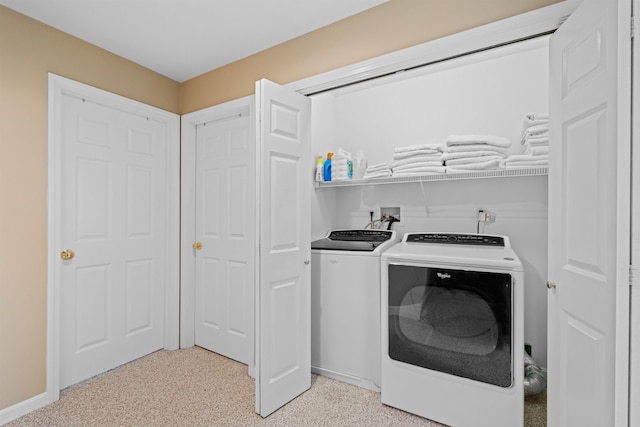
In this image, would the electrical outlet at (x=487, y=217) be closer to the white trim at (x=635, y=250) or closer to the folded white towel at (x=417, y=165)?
the folded white towel at (x=417, y=165)

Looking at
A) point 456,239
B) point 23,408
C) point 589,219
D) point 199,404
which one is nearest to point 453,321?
point 456,239

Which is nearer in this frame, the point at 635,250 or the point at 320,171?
the point at 635,250

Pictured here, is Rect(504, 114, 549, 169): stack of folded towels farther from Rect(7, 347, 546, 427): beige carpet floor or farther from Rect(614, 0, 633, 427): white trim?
Rect(7, 347, 546, 427): beige carpet floor

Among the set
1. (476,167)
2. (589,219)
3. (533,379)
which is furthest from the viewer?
(476,167)

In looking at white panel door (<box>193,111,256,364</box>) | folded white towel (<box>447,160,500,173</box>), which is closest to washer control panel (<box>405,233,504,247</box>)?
folded white towel (<box>447,160,500,173</box>)

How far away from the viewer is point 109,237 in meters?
2.53

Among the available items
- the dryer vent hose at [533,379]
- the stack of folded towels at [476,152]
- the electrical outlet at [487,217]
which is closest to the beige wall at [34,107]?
the stack of folded towels at [476,152]

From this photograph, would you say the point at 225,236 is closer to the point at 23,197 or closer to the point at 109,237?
the point at 109,237

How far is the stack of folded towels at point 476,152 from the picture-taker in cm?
216

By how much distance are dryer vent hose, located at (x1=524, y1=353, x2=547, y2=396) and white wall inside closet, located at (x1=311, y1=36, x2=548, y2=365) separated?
203 millimetres

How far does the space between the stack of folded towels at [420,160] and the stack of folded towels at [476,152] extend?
0.31ft

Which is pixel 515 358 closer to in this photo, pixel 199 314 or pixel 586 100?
pixel 586 100

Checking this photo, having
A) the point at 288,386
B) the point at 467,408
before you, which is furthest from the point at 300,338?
the point at 467,408

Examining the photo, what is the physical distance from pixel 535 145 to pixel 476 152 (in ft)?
1.09
